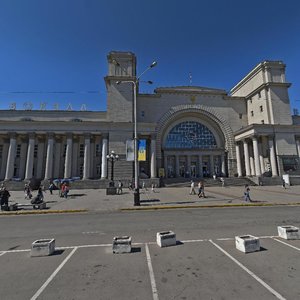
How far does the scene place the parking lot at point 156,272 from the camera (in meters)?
3.62

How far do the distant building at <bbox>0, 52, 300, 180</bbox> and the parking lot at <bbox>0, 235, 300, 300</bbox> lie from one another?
32.5 meters

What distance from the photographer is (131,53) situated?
43.2m

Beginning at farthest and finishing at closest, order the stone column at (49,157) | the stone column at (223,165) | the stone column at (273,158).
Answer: the stone column at (223,165) < the stone column at (273,158) < the stone column at (49,157)

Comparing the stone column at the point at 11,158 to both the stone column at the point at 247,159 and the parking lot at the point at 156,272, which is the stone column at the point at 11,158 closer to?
the parking lot at the point at 156,272

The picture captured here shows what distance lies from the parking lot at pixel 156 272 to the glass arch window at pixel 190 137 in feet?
134

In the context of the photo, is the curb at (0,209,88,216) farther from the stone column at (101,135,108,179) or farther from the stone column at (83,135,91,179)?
the stone column at (83,135,91,179)

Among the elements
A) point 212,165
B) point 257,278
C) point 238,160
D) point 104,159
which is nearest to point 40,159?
point 104,159

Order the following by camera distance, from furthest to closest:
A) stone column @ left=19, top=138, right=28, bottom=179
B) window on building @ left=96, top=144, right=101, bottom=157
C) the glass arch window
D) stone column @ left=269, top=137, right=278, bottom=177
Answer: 1. the glass arch window
2. window on building @ left=96, top=144, right=101, bottom=157
3. stone column @ left=19, top=138, right=28, bottom=179
4. stone column @ left=269, top=137, right=278, bottom=177

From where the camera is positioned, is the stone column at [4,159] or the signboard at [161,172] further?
the signboard at [161,172]

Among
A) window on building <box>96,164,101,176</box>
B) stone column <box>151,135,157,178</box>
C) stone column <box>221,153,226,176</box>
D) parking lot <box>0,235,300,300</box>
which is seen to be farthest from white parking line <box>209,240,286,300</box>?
stone column <box>221,153,226,176</box>

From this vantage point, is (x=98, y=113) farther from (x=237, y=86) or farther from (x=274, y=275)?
(x=274, y=275)

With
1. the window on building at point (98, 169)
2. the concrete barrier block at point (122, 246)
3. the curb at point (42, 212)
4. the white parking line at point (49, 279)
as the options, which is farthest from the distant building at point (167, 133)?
the white parking line at point (49, 279)

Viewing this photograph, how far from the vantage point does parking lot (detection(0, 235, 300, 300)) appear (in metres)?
3.62

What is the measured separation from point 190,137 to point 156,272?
4450cm
